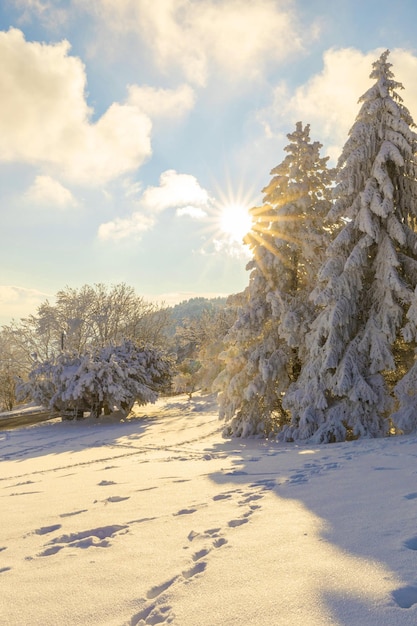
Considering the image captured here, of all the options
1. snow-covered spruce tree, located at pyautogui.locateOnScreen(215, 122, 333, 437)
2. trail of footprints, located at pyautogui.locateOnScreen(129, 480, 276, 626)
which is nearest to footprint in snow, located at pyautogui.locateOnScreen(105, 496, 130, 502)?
trail of footprints, located at pyautogui.locateOnScreen(129, 480, 276, 626)

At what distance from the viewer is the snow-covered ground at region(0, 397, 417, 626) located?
2.31 meters

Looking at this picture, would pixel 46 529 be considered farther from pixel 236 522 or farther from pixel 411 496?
pixel 411 496

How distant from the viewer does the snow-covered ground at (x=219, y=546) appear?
2309 mm

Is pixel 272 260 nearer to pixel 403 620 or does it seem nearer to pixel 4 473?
pixel 4 473

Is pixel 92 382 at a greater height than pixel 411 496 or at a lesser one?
greater

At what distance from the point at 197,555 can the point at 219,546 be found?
222 millimetres

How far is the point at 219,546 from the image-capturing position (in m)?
3.30

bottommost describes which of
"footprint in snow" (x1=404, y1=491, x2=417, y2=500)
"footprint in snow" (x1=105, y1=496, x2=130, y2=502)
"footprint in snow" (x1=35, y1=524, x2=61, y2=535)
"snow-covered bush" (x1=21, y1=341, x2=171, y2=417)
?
"footprint in snow" (x1=105, y1=496, x2=130, y2=502)

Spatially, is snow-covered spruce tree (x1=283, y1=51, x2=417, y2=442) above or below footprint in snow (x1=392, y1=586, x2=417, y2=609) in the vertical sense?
above

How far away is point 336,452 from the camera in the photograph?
8.48 meters

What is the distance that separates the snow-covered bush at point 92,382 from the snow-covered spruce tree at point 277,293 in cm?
736

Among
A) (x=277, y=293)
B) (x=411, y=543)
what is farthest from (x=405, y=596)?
(x=277, y=293)

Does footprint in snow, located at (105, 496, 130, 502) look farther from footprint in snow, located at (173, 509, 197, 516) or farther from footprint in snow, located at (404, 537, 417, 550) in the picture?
footprint in snow, located at (404, 537, 417, 550)

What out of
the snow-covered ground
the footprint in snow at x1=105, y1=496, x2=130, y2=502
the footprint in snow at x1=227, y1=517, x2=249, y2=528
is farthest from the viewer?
the footprint in snow at x1=105, y1=496, x2=130, y2=502
